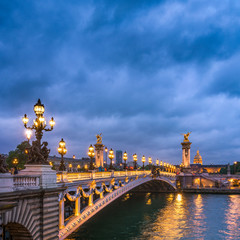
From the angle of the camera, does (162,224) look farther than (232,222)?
No

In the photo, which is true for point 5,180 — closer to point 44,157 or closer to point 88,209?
point 44,157

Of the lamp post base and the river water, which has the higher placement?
the lamp post base

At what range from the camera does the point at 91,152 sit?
31.4 m

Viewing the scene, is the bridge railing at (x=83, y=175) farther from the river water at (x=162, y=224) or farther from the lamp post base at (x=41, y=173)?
the river water at (x=162, y=224)

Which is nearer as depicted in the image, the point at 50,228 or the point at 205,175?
the point at 50,228

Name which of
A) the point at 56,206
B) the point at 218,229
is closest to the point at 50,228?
the point at 56,206

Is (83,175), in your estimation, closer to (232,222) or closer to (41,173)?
(41,173)

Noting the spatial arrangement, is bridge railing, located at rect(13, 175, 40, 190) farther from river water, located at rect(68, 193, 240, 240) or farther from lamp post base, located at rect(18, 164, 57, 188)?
river water, located at rect(68, 193, 240, 240)

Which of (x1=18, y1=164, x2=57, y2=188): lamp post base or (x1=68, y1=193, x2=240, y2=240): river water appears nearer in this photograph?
(x1=18, y1=164, x2=57, y2=188): lamp post base

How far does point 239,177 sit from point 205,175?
1493cm

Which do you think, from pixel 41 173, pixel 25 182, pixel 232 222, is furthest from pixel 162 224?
pixel 25 182

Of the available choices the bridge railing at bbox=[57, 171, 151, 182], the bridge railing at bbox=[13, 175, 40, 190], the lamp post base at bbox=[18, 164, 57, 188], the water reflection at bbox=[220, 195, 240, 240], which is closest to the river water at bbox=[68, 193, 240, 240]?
the water reflection at bbox=[220, 195, 240, 240]

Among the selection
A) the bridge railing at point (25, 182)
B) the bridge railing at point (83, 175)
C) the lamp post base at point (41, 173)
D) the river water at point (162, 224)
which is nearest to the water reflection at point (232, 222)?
the river water at point (162, 224)

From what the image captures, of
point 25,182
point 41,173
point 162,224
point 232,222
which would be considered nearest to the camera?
point 25,182
